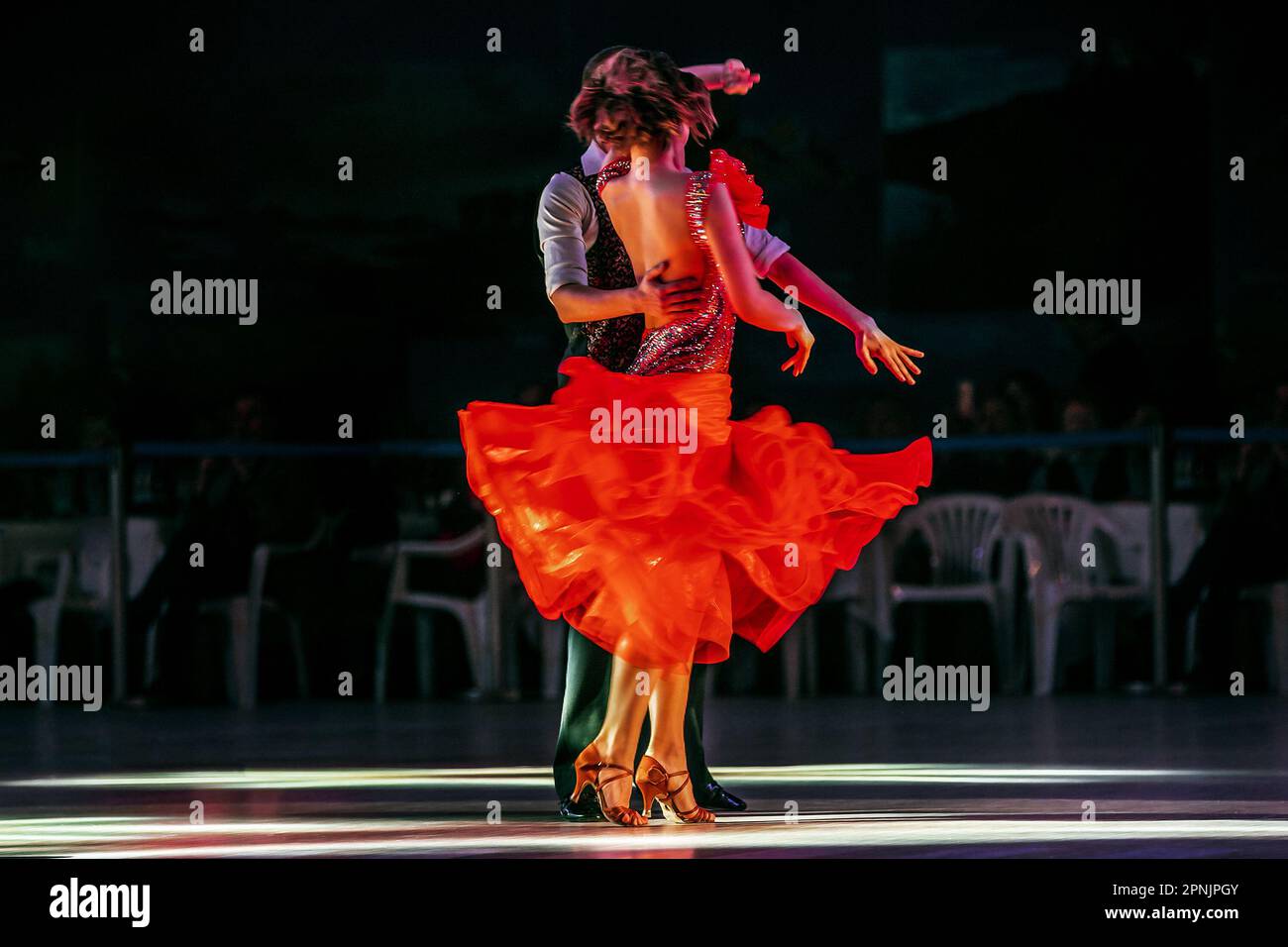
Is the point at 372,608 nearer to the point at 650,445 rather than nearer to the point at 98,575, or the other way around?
the point at 98,575

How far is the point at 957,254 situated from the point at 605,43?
6.86 ft

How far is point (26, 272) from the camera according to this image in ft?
33.6

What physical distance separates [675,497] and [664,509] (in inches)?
1.1

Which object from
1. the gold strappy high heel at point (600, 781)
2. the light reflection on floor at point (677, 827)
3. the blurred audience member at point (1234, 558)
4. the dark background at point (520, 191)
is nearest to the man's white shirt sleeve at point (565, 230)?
the gold strappy high heel at point (600, 781)

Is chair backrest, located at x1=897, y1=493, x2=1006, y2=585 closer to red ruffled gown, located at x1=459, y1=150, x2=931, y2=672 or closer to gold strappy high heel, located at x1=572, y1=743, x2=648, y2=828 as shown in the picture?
red ruffled gown, located at x1=459, y1=150, x2=931, y2=672

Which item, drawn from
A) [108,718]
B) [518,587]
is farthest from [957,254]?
[108,718]

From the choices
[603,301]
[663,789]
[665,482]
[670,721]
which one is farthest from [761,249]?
[663,789]

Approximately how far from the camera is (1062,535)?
7238mm

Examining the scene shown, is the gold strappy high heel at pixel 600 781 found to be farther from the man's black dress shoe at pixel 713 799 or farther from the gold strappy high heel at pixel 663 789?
the man's black dress shoe at pixel 713 799

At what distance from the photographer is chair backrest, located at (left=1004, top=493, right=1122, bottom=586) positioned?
7.21m

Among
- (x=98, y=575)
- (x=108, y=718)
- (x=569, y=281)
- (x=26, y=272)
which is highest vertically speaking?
(x=26, y=272)

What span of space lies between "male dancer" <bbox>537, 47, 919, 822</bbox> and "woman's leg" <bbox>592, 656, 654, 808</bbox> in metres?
0.12
